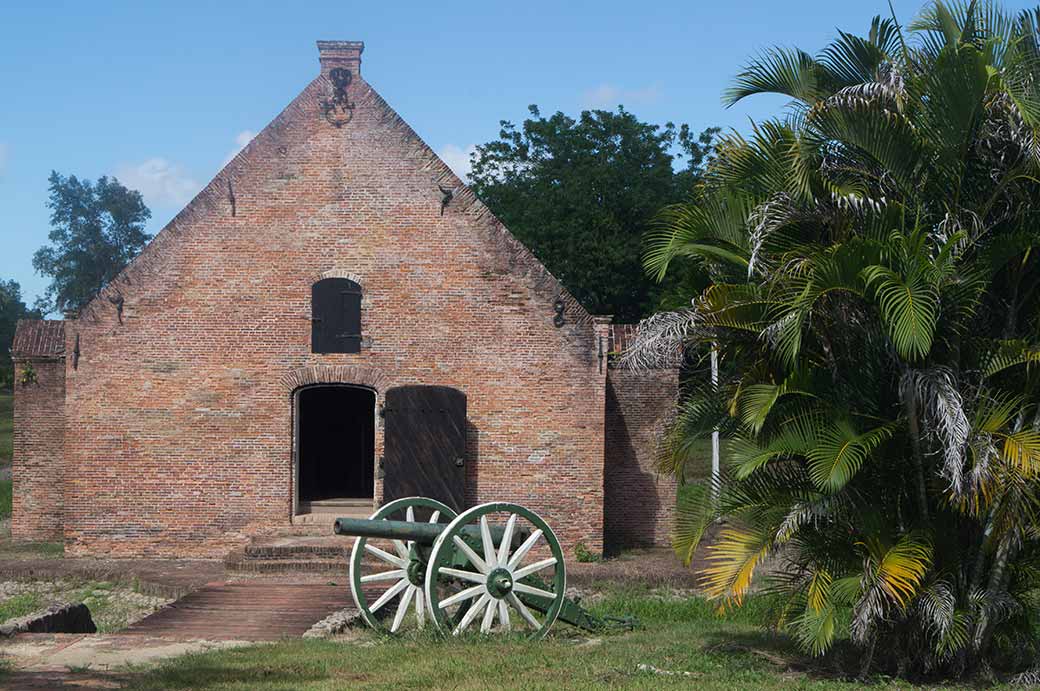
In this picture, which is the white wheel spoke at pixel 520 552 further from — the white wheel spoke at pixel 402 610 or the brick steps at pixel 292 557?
the brick steps at pixel 292 557

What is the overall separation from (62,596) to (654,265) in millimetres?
9648

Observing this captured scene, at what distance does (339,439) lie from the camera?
76.5 ft

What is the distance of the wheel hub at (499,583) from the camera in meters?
11.7

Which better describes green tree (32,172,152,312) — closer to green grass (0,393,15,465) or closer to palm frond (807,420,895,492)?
green grass (0,393,15,465)

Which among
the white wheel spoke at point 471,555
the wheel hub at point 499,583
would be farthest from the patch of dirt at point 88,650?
the wheel hub at point 499,583

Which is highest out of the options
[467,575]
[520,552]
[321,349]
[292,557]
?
[321,349]

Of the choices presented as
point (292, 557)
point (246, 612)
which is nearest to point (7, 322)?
point (292, 557)

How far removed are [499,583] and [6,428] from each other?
40.4 meters

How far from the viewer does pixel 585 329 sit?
18609 millimetres

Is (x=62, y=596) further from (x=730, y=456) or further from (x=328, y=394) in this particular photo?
(x=730, y=456)

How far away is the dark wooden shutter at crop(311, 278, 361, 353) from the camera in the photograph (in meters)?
18.6

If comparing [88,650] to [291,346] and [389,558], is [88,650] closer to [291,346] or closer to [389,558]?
[389,558]

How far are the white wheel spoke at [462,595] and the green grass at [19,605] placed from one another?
20.0 ft

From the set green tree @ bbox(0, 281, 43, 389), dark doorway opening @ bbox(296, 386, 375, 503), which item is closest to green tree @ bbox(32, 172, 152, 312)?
green tree @ bbox(0, 281, 43, 389)
